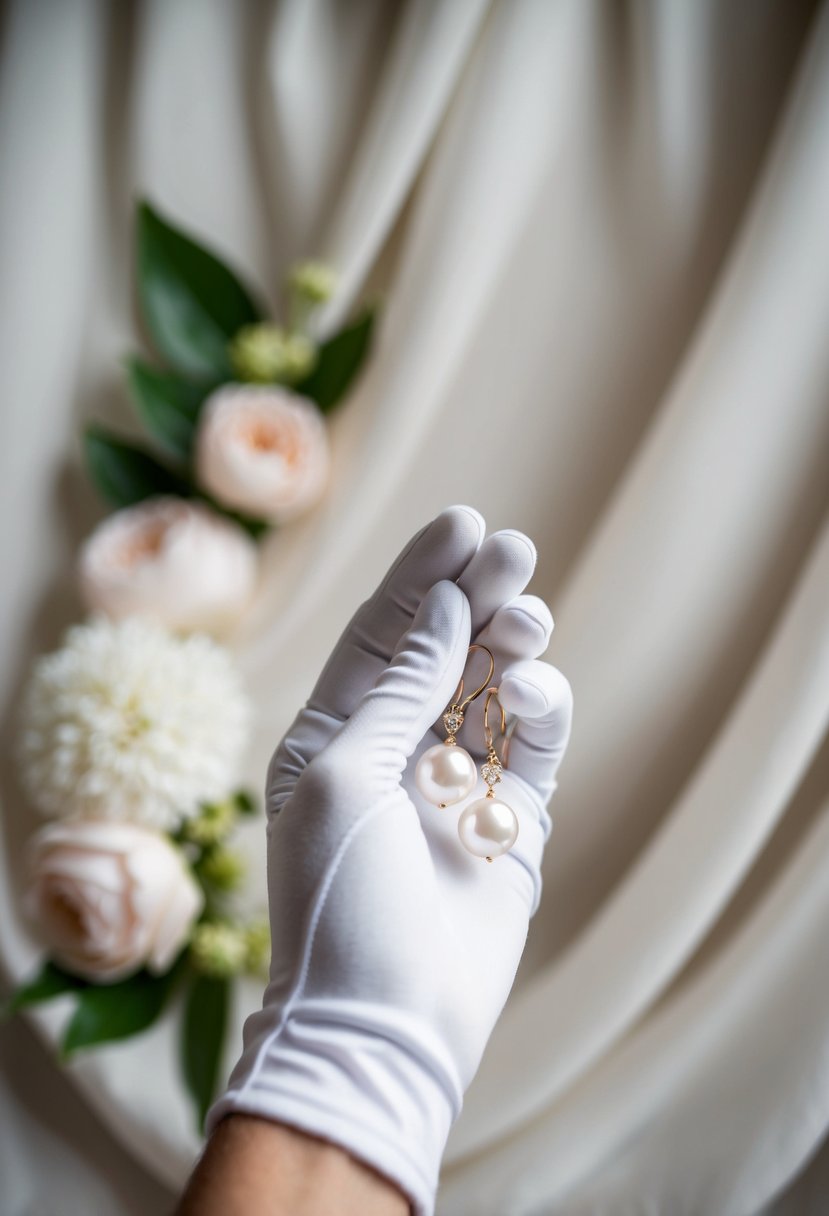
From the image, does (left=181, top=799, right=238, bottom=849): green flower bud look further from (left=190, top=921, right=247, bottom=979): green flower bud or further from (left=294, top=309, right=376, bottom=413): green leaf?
(left=294, top=309, right=376, bottom=413): green leaf

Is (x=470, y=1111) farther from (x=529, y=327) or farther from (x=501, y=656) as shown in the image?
(x=529, y=327)

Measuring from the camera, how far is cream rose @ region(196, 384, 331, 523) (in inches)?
33.1

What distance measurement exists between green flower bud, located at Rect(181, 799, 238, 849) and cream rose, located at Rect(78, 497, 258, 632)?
0.58ft

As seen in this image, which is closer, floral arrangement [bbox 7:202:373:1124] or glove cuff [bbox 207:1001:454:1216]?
glove cuff [bbox 207:1001:454:1216]

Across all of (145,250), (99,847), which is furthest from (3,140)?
(99,847)

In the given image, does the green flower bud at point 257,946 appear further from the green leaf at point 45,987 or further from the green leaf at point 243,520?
the green leaf at point 243,520

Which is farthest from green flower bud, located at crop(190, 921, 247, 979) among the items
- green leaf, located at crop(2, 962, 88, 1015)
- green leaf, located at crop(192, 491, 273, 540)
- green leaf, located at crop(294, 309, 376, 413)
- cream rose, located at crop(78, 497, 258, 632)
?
green leaf, located at crop(294, 309, 376, 413)

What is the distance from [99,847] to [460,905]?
0.39m

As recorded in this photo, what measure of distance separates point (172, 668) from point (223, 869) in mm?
207

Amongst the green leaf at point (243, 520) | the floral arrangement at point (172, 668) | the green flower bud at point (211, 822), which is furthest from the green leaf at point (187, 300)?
the green flower bud at point (211, 822)

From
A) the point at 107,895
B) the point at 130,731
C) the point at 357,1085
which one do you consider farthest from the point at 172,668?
the point at 357,1085

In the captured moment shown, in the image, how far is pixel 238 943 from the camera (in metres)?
0.81

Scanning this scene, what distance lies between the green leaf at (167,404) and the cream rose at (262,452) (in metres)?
0.03

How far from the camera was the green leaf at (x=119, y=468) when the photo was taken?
35.3 inches
